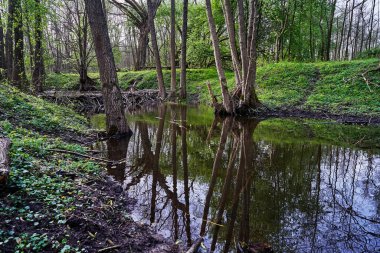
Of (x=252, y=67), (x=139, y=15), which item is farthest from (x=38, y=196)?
(x=139, y=15)

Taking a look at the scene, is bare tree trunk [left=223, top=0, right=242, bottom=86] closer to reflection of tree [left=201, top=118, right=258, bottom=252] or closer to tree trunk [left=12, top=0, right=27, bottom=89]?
reflection of tree [left=201, top=118, right=258, bottom=252]

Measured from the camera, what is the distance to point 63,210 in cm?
369

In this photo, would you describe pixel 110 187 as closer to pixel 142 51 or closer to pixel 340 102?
pixel 340 102

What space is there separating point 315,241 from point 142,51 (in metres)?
31.6

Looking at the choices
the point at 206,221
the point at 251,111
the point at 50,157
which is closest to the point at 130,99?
the point at 251,111

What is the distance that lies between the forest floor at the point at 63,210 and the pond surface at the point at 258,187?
41 cm

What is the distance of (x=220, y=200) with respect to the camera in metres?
5.00

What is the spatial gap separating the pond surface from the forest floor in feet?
1.34

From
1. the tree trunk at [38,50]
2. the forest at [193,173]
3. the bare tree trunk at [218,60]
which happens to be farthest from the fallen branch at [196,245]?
the tree trunk at [38,50]

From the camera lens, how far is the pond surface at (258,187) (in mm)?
3939

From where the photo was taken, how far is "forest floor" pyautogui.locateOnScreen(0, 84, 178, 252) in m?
3.09

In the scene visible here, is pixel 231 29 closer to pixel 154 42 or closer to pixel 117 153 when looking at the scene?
pixel 154 42

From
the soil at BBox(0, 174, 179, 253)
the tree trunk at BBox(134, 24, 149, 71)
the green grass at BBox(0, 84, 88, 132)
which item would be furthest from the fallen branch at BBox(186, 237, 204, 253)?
the tree trunk at BBox(134, 24, 149, 71)

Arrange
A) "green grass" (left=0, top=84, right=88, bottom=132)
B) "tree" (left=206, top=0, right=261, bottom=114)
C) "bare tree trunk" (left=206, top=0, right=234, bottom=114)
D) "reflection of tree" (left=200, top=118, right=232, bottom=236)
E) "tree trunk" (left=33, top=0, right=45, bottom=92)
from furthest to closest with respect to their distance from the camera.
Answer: "tree trunk" (left=33, top=0, right=45, bottom=92) < "bare tree trunk" (left=206, top=0, right=234, bottom=114) < "tree" (left=206, top=0, right=261, bottom=114) < "green grass" (left=0, top=84, right=88, bottom=132) < "reflection of tree" (left=200, top=118, right=232, bottom=236)
